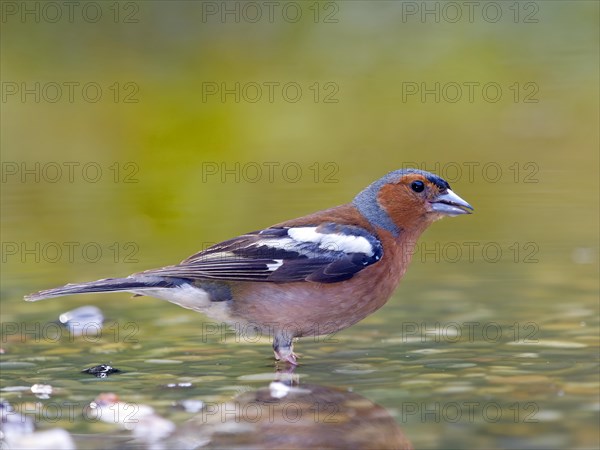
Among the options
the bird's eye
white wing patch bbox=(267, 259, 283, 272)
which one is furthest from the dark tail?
the bird's eye

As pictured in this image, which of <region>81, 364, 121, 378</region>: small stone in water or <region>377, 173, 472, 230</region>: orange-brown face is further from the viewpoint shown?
<region>377, 173, 472, 230</region>: orange-brown face

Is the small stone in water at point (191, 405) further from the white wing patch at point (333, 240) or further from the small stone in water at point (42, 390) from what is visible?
the white wing patch at point (333, 240)

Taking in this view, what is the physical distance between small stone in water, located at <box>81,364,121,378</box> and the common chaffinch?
0.46 m

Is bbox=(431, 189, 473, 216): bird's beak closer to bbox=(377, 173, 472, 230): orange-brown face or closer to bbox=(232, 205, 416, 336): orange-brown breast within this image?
bbox=(377, 173, 472, 230): orange-brown face

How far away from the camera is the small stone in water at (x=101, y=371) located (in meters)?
6.04

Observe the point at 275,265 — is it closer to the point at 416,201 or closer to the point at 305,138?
the point at 416,201

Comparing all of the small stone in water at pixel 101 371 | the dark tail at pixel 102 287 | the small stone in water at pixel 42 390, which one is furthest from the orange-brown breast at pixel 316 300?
the small stone in water at pixel 42 390

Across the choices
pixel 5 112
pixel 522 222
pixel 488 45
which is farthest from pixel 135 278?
pixel 488 45

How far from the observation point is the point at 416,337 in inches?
259

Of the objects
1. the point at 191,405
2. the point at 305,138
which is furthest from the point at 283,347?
the point at 305,138

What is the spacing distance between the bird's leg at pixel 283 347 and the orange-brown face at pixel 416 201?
1098 mm

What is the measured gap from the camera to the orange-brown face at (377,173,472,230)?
23.2 feet

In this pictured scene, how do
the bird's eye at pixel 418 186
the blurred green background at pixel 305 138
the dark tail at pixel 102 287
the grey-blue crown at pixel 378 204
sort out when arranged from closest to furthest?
the dark tail at pixel 102 287 < the grey-blue crown at pixel 378 204 < the bird's eye at pixel 418 186 < the blurred green background at pixel 305 138

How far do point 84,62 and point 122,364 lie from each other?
461 inches
